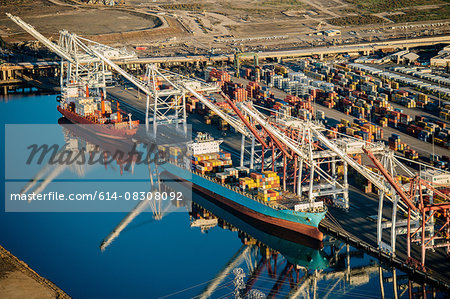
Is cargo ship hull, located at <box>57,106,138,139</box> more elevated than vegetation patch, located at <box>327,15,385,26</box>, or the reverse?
vegetation patch, located at <box>327,15,385,26</box>

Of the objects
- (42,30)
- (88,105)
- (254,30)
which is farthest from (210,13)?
(88,105)

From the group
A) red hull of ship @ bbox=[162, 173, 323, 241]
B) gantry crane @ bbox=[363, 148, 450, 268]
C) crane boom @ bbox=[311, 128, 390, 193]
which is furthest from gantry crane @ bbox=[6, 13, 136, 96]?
gantry crane @ bbox=[363, 148, 450, 268]

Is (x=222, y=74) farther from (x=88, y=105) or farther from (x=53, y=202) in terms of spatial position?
(x=53, y=202)

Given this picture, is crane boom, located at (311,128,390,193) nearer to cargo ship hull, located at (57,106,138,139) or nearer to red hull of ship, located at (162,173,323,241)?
red hull of ship, located at (162,173,323,241)

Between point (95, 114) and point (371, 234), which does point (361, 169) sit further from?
point (95, 114)

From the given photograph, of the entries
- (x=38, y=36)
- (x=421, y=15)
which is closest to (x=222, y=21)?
(x=421, y=15)
